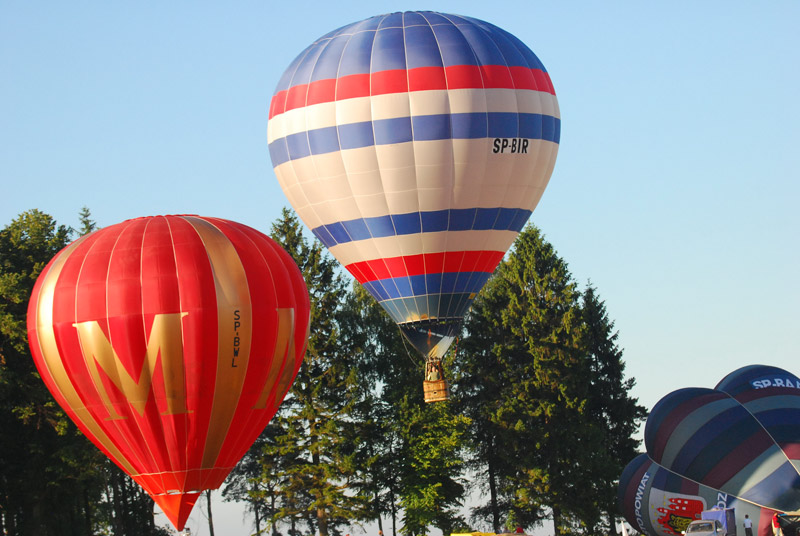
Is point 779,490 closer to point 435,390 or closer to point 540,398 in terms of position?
point 435,390

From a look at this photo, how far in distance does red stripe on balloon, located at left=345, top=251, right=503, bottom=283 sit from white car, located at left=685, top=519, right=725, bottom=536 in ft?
25.5

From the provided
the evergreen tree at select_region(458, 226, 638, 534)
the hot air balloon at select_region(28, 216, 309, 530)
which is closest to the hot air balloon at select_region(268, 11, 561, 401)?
the hot air balloon at select_region(28, 216, 309, 530)

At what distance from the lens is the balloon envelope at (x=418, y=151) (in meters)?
26.9

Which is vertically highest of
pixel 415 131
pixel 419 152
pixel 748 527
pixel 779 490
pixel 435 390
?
pixel 415 131

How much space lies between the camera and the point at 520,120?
91.1ft

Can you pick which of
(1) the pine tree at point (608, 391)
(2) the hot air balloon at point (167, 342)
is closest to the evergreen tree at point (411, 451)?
(1) the pine tree at point (608, 391)

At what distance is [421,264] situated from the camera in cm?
2775

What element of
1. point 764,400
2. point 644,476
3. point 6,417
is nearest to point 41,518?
point 6,417

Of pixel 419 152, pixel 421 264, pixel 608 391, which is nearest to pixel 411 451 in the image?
pixel 608 391

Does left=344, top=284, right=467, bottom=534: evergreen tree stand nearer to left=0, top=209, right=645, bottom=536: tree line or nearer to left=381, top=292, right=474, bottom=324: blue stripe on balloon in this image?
left=0, top=209, right=645, bottom=536: tree line

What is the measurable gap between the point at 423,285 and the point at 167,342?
6.77 m

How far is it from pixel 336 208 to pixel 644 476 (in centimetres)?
877

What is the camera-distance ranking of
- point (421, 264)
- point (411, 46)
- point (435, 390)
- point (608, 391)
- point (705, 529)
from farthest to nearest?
point (608, 391)
point (435, 390)
point (421, 264)
point (411, 46)
point (705, 529)

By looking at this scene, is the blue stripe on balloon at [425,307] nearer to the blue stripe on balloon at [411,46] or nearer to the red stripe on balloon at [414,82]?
the red stripe on balloon at [414,82]
